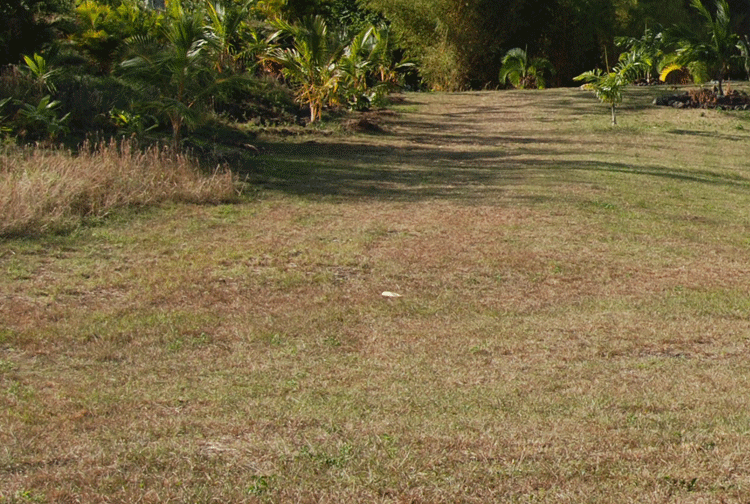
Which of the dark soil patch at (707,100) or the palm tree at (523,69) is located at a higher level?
the palm tree at (523,69)

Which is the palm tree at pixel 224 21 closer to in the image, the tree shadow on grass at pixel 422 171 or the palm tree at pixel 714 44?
the tree shadow on grass at pixel 422 171

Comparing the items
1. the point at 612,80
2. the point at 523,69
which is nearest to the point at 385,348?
the point at 612,80

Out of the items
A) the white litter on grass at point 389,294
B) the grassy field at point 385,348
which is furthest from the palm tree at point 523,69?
the white litter on grass at point 389,294

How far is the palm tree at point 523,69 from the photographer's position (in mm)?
32094

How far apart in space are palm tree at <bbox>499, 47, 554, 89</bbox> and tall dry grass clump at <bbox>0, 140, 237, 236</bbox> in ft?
67.5

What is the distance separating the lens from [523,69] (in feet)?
106

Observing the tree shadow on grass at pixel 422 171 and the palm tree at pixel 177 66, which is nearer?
the tree shadow on grass at pixel 422 171

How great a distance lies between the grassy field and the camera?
4578 mm

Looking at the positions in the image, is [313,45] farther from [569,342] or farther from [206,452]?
[206,452]

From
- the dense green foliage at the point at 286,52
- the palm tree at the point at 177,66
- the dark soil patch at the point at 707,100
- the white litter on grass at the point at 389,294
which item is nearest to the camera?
the white litter on grass at the point at 389,294

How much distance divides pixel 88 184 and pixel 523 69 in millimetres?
23372

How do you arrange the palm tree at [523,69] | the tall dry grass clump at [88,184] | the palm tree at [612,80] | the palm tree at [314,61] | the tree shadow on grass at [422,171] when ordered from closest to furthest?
the tall dry grass clump at [88,184] < the tree shadow on grass at [422,171] < the palm tree at [314,61] < the palm tree at [612,80] < the palm tree at [523,69]

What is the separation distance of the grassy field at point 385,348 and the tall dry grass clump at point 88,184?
32 cm

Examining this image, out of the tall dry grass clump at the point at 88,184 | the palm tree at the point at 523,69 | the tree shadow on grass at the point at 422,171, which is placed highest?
the palm tree at the point at 523,69
